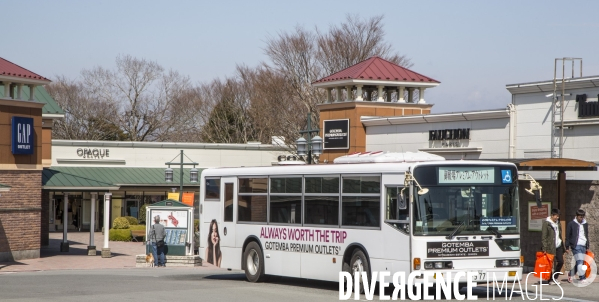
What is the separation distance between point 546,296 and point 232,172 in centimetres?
816

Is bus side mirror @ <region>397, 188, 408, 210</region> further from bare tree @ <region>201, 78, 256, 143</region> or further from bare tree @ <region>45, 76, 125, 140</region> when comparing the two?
bare tree @ <region>45, 76, 125, 140</region>

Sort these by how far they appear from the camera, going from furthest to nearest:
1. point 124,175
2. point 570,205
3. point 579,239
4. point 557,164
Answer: point 124,175
point 570,205
point 557,164
point 579,239

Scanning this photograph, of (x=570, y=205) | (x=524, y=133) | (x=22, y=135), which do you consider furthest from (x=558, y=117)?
(x=22, y=135)

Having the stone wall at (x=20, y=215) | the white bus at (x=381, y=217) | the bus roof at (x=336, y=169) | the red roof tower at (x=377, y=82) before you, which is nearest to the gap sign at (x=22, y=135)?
the stone wall at (x=20, y=215)

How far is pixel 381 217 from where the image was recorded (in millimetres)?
16078

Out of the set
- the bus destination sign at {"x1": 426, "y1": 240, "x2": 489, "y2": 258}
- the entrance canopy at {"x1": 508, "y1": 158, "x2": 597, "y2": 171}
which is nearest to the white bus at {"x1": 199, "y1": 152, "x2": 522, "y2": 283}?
the bus destination sign at {"x1": 426, "y1": 240, "x2": 489, "y2": 258}

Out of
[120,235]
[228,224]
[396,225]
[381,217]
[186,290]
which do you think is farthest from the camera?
[120,235]

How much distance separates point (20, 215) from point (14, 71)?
5185 millimetres

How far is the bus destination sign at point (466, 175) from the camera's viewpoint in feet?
51.1

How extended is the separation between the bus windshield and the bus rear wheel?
5482 millimetres

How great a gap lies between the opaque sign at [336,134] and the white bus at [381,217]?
15864 mm

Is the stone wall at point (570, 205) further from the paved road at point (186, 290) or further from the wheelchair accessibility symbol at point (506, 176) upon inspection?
the wheelchair accessibility symbol at point (506, 176)

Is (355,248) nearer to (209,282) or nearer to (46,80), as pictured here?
(209,282)

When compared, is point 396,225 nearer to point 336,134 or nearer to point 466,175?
point 466,175
